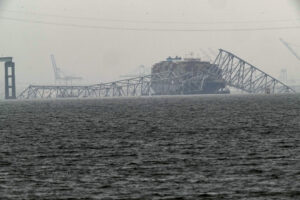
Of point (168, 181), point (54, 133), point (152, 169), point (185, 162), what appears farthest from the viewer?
point (54, 133)

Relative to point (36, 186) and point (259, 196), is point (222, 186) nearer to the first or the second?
point (259, 196)

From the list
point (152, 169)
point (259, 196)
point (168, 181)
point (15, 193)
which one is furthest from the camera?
point (152, 169)

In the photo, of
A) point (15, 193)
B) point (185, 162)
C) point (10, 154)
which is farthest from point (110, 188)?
point (10, 154)

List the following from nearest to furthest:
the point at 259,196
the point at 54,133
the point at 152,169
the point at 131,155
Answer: the point at 259,196, the point at 152,169, the point at 131,155, the point at 54,133

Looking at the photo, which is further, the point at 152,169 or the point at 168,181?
the point at 152,169

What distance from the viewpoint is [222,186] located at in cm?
3928

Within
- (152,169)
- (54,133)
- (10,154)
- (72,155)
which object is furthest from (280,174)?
(54,133)

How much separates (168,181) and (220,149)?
18.7 meters

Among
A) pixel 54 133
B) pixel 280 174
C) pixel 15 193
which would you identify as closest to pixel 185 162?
pixel 280 174

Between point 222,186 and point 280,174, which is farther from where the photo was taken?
point 280,174

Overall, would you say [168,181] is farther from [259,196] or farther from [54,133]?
[54,133]

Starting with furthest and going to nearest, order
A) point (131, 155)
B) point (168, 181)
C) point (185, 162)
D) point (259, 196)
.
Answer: point (131, 155)
point (185, 162)
point (168, 181)
point (259, 196)

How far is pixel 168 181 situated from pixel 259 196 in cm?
710

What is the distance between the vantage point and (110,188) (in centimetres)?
3925
